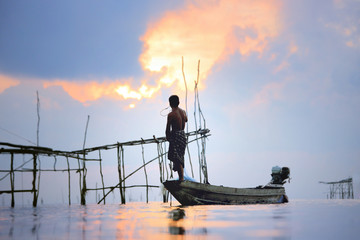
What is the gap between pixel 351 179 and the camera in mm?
43750

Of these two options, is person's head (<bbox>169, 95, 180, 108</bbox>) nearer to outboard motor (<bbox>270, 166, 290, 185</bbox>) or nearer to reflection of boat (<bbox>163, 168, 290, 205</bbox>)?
reflection of boat (<bbox>163, 168, 290, 205</bbox>)

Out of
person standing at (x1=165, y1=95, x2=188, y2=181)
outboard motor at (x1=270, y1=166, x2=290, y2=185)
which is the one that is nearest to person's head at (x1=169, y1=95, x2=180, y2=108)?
person standing at (x1=165, y1=95, x2=188, y2=181)

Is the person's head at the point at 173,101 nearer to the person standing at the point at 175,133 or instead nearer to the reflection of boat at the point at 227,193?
the person standing at the point at 175,133

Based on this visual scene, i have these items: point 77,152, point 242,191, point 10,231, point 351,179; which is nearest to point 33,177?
point 77,152

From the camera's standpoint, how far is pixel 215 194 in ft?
50.7

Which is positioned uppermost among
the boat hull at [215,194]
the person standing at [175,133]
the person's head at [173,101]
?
the person's head at [173,101]

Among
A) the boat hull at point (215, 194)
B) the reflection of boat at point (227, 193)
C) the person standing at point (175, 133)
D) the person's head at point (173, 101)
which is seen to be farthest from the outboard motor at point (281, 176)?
the person's head at point (173, 101)

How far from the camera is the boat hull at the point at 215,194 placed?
14.2m

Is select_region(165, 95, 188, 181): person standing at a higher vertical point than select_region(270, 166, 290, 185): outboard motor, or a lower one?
higher

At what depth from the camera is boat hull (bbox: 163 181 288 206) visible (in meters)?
14.2

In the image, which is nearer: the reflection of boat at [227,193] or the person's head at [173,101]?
the person's head at [173,101]

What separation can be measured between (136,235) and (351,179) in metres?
44.1

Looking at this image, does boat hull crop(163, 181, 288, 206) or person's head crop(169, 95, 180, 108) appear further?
boat hull crop(163, 181, 288, 206)

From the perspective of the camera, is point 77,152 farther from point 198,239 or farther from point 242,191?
point 198,239
